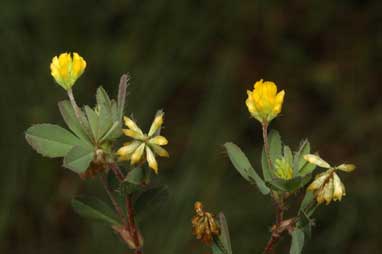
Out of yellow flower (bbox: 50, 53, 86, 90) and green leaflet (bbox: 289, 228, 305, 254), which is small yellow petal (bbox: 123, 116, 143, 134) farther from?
green leaflet (bbox: 289, 228, 305, 254)

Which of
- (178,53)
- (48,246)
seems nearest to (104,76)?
(178,53)

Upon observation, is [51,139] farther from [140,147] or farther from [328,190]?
[328,190]

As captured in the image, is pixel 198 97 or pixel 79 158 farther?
pixel 198 97

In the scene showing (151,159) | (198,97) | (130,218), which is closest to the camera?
(151,159)

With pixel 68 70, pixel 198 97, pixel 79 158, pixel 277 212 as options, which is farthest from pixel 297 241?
pixel 198 97

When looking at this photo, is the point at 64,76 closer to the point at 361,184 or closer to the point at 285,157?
the point at 285,157

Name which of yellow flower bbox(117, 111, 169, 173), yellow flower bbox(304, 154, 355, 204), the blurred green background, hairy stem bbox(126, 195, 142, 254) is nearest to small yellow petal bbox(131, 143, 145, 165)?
yellow flower bbox(117, 111, 169, 173)

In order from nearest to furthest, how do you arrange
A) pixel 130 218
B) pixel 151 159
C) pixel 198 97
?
1. pixel 151 159
2. pixel 130 218
3. pixel 198 97

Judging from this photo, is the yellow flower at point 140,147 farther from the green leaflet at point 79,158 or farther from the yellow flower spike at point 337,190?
the yellow flower spike at point 337,190

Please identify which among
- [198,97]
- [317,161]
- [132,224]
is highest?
[198,97]
